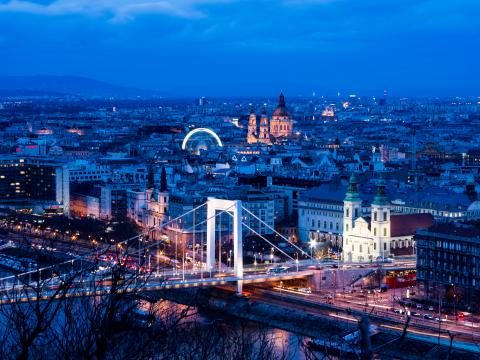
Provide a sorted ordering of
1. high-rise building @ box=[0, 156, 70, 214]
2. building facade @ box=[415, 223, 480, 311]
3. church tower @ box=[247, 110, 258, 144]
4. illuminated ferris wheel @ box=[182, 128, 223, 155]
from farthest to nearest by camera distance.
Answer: church tower @ box=[247, 110, 258, 144]
illuminated ferris wheel @ box=[182, 128, 223, 155]
high-rise building @ box=[0, 156, 70, 214]
building facade @ box=[415, 223, 480, 311]

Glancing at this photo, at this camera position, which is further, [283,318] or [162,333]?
[283,318]

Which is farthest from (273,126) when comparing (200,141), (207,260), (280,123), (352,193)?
(207,260)

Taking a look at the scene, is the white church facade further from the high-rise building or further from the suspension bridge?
the high-rise building

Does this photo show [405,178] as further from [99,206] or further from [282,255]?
[282,255]

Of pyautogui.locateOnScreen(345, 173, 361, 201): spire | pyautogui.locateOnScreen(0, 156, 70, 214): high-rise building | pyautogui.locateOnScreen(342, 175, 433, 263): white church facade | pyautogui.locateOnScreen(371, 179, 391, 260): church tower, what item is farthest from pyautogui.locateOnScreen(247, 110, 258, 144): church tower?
pyautogui.locateOnScreen(371, 179, 391, 260): church tower

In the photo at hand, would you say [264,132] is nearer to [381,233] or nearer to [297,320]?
[381,233]

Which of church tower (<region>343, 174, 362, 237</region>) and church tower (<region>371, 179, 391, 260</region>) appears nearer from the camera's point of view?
church tower (<region>371, 179, 391, 260</region>)

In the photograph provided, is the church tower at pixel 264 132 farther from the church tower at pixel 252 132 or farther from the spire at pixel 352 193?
the spire at pixel 352 193

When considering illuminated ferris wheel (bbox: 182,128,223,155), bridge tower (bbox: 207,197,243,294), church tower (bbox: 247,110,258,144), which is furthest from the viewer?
church tower (bbox: 247,110,258,144)

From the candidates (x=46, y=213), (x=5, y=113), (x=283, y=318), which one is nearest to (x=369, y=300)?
(x=283, y=318)
